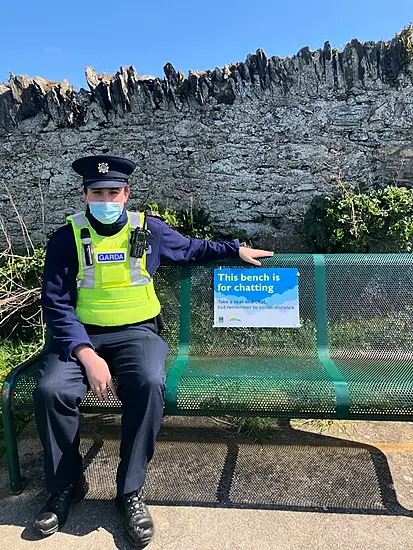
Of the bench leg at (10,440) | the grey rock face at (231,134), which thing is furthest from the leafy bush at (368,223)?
the bench leg at (10,440)

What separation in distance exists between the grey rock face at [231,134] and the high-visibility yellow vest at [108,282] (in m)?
2.78

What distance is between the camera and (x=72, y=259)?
9.48ft

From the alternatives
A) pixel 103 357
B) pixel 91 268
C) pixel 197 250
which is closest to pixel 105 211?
pixel 91 268

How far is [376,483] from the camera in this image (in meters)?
2.72

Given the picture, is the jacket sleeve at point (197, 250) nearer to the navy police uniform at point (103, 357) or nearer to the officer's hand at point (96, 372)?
the navy police uniform at point (103, 357)

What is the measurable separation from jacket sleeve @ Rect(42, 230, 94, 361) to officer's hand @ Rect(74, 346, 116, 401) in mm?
65

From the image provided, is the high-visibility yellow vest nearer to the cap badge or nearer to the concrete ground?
the cap badge

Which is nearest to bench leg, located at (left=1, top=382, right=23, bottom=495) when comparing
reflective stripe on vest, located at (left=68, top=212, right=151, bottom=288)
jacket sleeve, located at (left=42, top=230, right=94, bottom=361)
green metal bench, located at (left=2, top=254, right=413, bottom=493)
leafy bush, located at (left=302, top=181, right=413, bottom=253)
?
green metal bench, located at (left=2, top=254, right=413, bottom=493)

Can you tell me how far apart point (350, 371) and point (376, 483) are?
61 cm

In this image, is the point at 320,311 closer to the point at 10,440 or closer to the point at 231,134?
the point at 10,440

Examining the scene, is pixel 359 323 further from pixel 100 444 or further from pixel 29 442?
pixel 29 442

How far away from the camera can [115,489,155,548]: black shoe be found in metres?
2.28

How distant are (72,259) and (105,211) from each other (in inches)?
13.5

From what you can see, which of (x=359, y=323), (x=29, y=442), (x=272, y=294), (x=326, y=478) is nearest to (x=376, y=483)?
(x=326, y=478)
